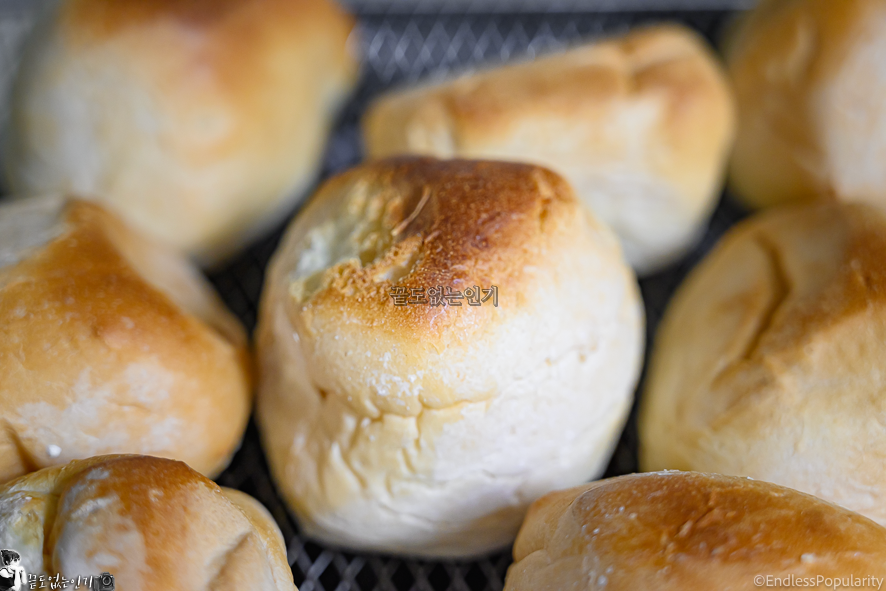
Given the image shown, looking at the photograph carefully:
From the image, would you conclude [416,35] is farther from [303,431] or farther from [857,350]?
[857,350]

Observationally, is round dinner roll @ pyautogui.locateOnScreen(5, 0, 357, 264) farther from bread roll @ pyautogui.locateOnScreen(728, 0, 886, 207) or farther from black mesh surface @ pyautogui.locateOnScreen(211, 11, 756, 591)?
bread roll @ pyautogui.locateOnScreen(728, 0, 886, 207)

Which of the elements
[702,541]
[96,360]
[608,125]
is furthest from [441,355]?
[608,125]

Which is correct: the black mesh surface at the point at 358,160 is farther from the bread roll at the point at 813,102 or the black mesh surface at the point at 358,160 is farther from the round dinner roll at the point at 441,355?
the bread roll at the point at 813,102

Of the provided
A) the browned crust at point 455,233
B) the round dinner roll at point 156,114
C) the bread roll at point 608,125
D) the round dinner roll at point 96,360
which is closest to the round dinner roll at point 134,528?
the round dinner roll at point 96,360

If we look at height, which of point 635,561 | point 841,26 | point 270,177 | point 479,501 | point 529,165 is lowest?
point 479,501

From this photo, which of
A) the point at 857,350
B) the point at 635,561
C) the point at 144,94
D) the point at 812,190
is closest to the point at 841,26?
the point at 812,190

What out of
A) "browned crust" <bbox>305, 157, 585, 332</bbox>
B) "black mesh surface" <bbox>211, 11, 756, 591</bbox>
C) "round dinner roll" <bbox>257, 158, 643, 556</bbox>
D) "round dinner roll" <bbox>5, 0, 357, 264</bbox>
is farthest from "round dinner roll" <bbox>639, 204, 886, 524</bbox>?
"round dinner roll" <bbox>5, 0, 357, 264</bbox>

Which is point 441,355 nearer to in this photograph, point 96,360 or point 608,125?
point 96,360
